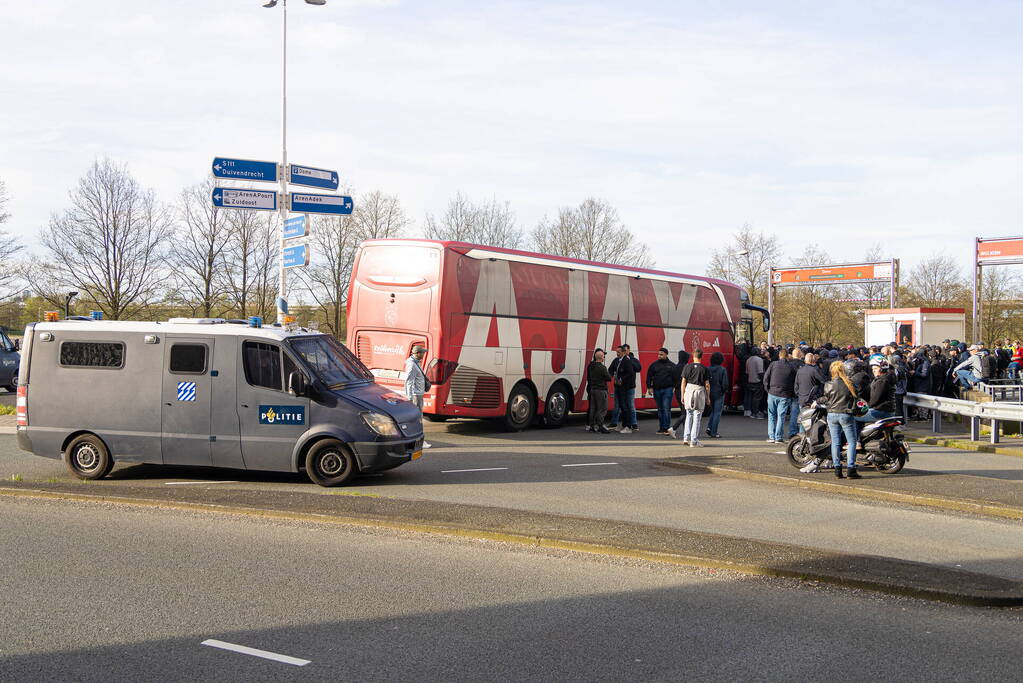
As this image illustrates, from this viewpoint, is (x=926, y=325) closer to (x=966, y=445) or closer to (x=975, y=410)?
(x=975, y=410)

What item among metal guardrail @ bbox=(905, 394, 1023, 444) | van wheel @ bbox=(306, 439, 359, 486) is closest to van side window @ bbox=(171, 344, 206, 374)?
van wheel @ bbox=(306, 439, 359, 486)

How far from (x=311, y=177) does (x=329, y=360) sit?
7847mm

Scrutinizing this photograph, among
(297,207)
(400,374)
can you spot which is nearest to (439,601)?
(400,374)

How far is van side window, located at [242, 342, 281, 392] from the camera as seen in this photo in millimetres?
10766

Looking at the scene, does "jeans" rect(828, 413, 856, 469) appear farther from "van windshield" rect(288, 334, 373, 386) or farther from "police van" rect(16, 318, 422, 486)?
"van windshield" rect(288, 334, 373, 386)

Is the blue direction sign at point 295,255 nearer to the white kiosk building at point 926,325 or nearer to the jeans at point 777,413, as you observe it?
the jeans at point 777,413

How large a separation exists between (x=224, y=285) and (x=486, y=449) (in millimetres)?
31624

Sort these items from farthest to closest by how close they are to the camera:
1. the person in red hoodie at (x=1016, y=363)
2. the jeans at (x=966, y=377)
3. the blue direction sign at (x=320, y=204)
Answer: the person in red hoodie at (x=1016, y=363) → the jeans at (x=966, y=377) → the blue direction sign at (x=320, y=204)

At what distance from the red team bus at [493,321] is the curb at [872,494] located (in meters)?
5.26

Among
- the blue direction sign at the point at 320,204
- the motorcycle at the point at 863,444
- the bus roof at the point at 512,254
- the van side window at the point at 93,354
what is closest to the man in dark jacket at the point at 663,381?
the bus roof at the point at 512,254

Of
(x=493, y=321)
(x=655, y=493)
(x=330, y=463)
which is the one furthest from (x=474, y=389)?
(x=655, y=493)

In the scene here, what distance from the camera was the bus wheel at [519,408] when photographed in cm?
1783

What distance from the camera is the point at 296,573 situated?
6801 mm

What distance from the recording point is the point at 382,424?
10797 mm
